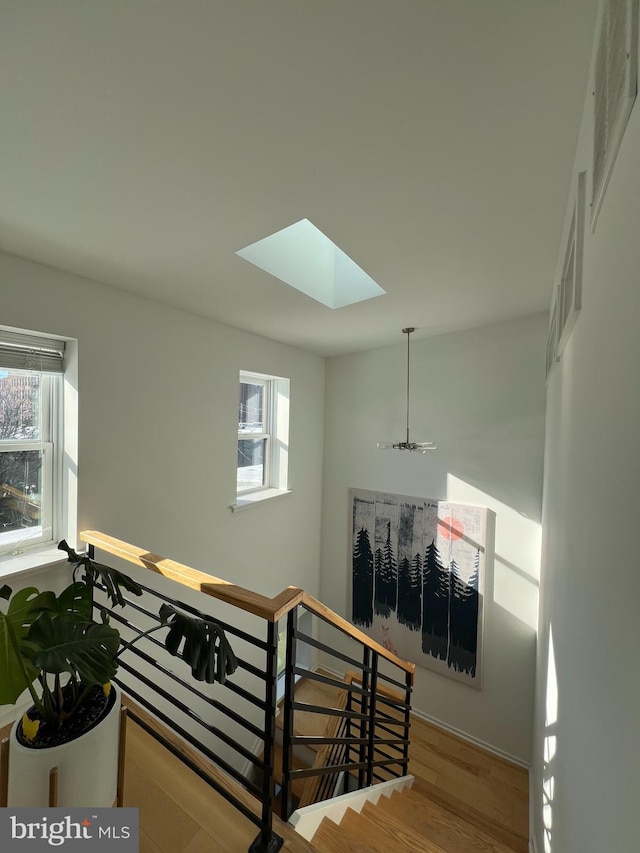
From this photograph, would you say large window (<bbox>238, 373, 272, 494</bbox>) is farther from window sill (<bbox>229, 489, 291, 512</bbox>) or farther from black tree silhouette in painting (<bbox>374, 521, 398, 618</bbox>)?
black tree silhouette in painting (<bbox>374, 521, 398, 618</bbox>)

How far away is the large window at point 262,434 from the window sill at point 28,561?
166cm

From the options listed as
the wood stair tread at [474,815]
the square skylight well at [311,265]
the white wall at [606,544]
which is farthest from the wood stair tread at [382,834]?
the square skylight well at [311,265]

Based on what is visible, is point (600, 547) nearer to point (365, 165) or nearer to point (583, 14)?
point (583, 14)

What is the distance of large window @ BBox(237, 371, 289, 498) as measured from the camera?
347cm

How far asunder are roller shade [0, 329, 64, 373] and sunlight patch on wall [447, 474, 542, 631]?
3.48 meters

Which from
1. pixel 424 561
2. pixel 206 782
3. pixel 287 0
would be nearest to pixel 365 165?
pixel 287 0

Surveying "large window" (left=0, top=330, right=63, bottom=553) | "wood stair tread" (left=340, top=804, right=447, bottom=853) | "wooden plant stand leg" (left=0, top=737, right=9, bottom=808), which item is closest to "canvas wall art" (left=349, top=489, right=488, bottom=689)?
"wood stair tread" (left=340, top=804, right=447, bottom=853)

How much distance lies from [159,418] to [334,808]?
2.33 metres

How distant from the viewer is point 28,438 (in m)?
1.91

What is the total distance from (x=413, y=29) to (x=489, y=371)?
293 centimetres

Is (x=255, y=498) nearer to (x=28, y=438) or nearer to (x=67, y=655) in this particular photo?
(x=28, y=438)

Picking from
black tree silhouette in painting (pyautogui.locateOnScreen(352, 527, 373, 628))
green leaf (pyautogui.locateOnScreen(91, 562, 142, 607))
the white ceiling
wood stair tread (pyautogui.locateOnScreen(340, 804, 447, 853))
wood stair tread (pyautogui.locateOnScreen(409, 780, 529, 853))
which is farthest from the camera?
black tree silhouette in painting (pyautogui.locateOnScreen(352, 527, 373, 628))

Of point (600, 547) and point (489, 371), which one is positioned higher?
point (489, 371)

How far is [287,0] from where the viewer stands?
2.51 feet
